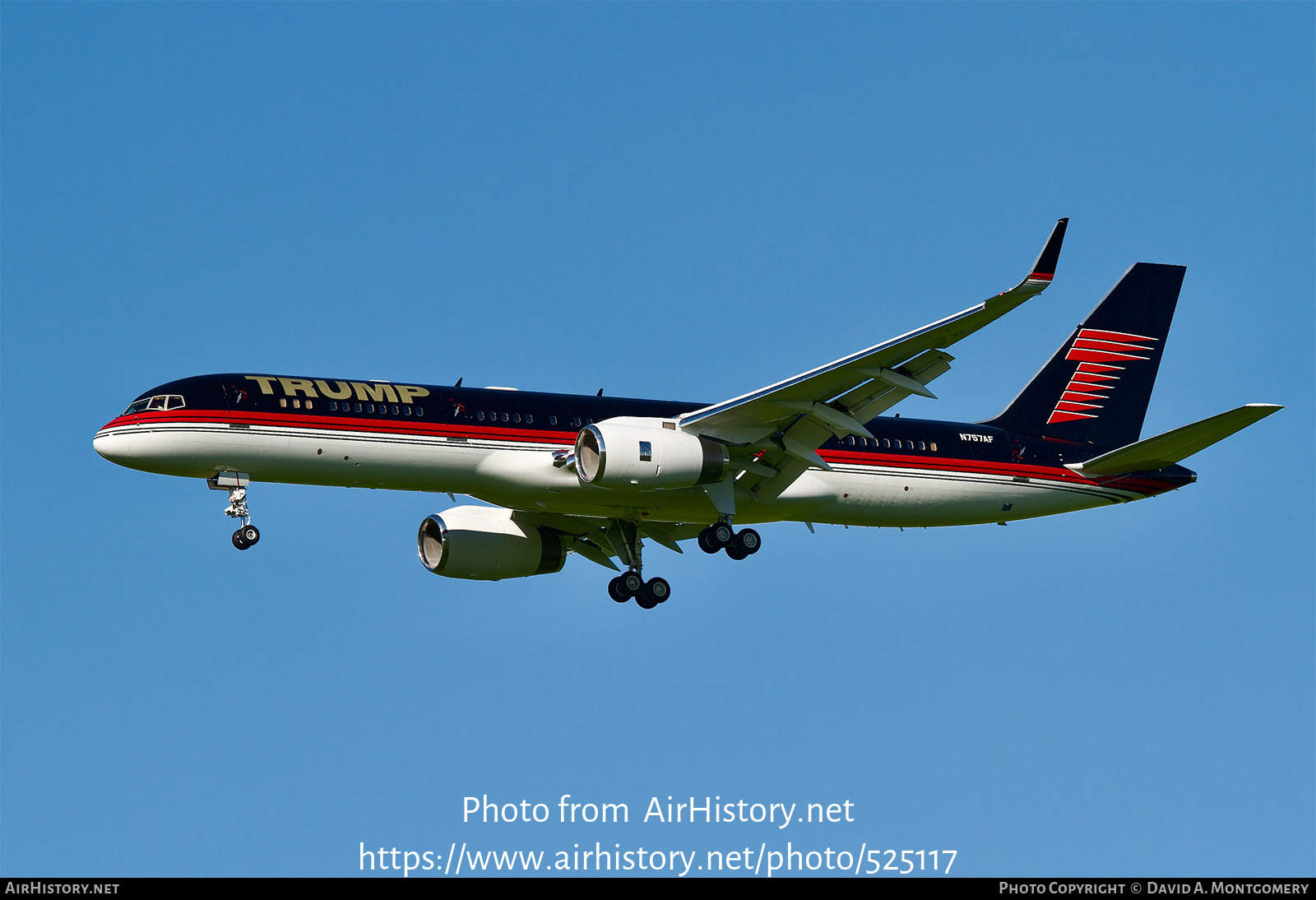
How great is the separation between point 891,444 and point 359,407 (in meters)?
14.5

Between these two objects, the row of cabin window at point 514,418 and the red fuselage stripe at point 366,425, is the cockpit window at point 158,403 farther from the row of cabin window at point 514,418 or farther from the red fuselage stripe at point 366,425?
the row of cabin window at point 514,418

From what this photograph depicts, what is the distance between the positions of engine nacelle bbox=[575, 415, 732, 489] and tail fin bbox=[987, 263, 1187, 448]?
11.7 metres

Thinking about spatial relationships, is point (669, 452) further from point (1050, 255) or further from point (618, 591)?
point (1050, 255)

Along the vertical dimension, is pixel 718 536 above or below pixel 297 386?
below

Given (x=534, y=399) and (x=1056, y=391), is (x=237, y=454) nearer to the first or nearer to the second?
(x=534, y=399)

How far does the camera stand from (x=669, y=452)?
3697 cm

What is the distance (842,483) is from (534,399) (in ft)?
28.4

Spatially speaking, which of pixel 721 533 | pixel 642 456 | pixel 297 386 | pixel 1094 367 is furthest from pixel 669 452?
pixel 1094 367

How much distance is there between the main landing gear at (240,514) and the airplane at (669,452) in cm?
5

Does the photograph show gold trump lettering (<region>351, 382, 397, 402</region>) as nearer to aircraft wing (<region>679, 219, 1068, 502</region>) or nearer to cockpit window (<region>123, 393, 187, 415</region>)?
cockpit window (<region>123, 393, 187, 415</region>)

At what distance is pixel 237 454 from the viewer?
118 ft

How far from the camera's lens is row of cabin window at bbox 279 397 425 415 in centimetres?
3656

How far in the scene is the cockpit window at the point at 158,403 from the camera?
118 feet
